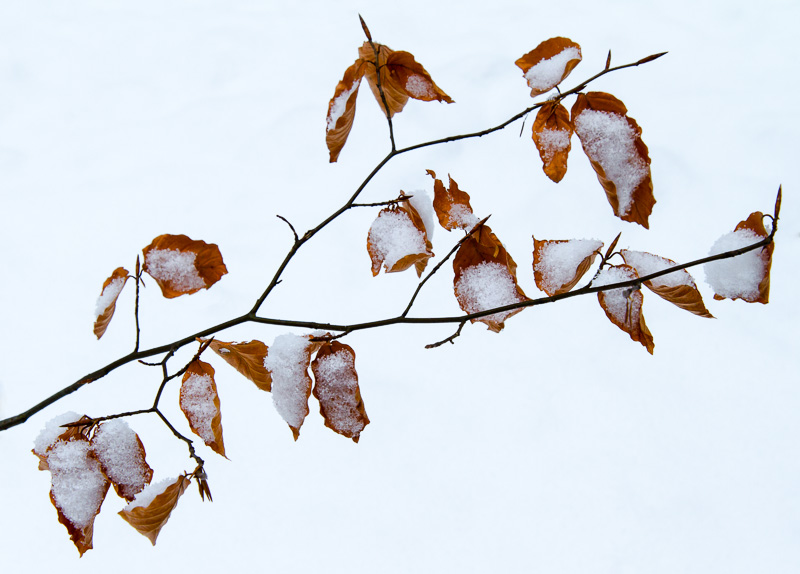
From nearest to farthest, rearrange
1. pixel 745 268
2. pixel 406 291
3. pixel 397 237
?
pixel 745 268 < pixel 397 237 < pixel 406 291

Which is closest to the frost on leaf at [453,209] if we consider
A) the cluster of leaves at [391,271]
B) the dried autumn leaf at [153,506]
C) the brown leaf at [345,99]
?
the cluster of leaves at [391,271]

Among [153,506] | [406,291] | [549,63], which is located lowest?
[153,506]

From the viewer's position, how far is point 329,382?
0.54 meters

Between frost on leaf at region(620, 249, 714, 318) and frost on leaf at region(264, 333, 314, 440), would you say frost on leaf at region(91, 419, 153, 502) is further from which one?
frost on leaf at region(620, 249, 714, 318)

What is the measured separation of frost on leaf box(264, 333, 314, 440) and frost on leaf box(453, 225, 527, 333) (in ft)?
0.55

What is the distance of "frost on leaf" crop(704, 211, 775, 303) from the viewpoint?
1.51 feet

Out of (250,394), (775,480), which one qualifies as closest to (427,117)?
(250,394)

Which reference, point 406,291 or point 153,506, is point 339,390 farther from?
point 406,291

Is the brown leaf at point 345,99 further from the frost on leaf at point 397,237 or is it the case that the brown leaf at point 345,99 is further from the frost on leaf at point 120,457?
the frost on leaf at point 120,457

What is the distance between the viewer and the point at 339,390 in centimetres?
54

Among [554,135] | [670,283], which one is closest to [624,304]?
[670,283]

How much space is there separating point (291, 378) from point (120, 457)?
0.60 ft

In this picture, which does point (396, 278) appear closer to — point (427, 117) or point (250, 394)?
point (250, 394)

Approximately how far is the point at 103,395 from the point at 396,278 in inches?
21.2
